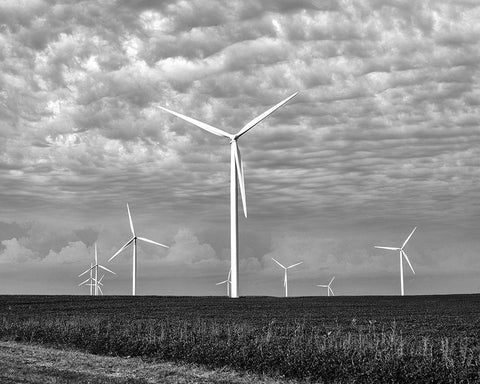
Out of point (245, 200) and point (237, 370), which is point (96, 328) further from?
point (245, 200)

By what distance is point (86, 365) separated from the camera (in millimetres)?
26516

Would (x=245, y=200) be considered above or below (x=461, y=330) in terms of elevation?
above

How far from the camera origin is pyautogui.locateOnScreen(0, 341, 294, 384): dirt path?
22641mm

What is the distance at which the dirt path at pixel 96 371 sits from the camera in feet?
74.3

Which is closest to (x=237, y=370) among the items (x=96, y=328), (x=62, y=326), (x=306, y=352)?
(x=306, y=352)

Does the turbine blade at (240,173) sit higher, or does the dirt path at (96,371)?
the turbine blade at (240,173)

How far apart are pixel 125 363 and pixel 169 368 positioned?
2375mm

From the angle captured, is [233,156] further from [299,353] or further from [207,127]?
[299,353]

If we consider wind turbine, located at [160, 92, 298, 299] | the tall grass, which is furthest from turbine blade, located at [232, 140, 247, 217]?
the tall grass

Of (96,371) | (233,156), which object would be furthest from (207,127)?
(96,371)

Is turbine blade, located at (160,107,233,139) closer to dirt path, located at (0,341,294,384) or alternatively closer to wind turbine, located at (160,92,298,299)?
wind turbine, located at (160,92,298,299)

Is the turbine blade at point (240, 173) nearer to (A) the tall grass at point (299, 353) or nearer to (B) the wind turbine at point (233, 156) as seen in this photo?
(B) the wind turbine at point (233, 156)

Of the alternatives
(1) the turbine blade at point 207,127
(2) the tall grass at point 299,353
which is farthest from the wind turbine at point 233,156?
(2) the tall grass at point 299,353

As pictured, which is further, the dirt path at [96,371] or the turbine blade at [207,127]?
the turbine blade at [207,127]
